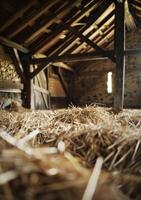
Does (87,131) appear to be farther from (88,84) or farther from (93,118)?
(88,84)

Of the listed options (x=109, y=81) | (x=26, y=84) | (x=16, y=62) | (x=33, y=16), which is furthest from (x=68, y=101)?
(x=33, y=16)

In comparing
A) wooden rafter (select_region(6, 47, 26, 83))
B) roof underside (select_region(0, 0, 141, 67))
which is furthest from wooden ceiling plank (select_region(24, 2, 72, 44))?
wooden rafter (select_region(6, 47, 26, 83))

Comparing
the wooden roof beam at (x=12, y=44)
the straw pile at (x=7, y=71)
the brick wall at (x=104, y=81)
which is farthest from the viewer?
the brick wall at (x=104, y=81)

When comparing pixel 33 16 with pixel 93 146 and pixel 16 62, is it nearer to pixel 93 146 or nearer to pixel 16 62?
pixel 16 62

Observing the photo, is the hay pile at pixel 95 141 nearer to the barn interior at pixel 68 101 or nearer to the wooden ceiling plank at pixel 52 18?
the barn interior at pixel 68 101

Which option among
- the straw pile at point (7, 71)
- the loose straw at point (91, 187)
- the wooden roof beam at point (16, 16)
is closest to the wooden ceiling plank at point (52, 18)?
the wooden roof beam at point (16, 16)

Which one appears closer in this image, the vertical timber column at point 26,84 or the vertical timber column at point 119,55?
the vertical timber column at point 119,55

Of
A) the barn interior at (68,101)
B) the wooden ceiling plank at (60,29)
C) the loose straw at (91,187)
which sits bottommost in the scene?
the loose straw at (91,187)

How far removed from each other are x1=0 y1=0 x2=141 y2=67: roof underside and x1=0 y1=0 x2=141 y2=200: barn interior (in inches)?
0.9

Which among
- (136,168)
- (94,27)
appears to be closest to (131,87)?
(94,27)

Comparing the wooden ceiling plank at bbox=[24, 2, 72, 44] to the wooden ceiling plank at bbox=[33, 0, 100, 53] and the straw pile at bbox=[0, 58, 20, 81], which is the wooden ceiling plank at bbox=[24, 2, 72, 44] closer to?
the wooden ceiling plank at bbox=[33, 0, 100, 53]

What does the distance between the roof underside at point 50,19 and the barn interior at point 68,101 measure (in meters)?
0.02

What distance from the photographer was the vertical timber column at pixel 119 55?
5430mm

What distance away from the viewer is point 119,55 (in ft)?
18.0
